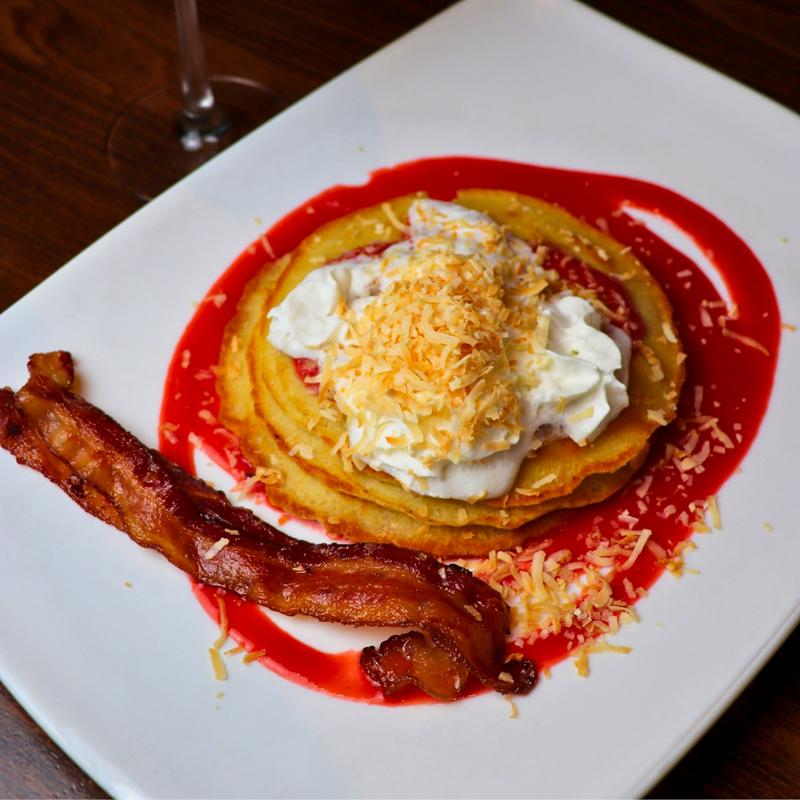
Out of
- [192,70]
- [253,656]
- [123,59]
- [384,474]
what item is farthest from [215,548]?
[123,59]

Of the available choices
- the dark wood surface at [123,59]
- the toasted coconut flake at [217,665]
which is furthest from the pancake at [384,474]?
the dark wood surface at [123,59]

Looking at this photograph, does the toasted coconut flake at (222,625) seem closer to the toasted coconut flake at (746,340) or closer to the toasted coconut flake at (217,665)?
the toasted coconut flake at (217,665)

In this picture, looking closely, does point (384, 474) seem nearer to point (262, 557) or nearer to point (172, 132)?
point (262, 557)

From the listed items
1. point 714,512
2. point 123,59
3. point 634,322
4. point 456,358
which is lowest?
point 456,358

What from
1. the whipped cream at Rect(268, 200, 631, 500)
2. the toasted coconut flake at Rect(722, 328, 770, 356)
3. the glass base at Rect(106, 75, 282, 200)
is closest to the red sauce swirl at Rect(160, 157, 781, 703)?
the toasted coconut flake at Rect(722, 328, 770, 356)

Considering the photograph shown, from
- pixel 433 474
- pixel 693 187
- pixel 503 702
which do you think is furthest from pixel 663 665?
pixel 693 187
